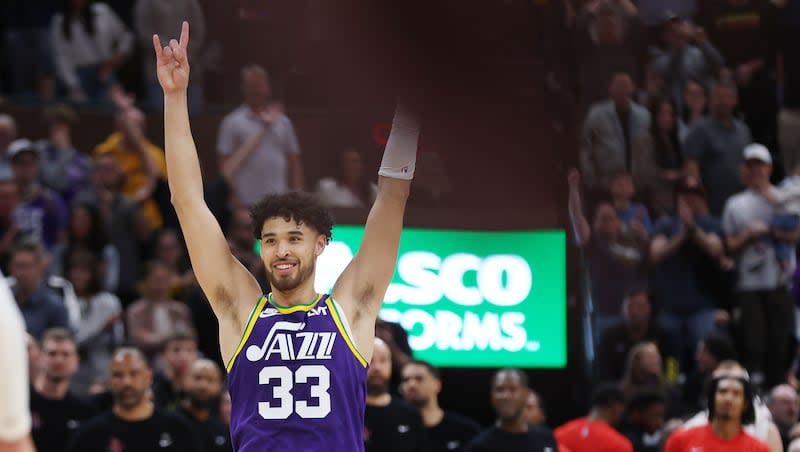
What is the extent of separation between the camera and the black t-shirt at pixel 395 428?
10.1m

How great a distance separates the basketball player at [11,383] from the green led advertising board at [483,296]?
9.36m

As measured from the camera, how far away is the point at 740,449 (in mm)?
9328

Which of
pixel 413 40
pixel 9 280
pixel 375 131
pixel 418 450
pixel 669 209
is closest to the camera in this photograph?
pixel 413 40

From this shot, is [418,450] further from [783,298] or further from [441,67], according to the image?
[441,67]

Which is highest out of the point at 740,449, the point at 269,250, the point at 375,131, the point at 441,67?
the point at 375,131

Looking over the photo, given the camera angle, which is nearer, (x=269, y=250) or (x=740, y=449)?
(x=269, y=250)

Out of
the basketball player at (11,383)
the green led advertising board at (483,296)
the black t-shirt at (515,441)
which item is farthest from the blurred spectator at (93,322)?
the basketball player at (11,383)

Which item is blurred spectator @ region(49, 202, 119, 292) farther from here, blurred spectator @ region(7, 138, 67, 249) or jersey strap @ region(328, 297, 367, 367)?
jersey strap @ region(328, 297, 367, 367)

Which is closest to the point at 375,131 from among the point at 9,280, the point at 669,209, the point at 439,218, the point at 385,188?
the point at 439,218

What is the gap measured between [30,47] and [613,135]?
822 centimetres

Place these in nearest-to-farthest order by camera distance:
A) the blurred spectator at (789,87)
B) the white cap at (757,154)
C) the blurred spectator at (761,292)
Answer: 1. the blurred spectator at (761,292)
2. the white cap at (757,154)
3. the blurred spectator at (789,87)

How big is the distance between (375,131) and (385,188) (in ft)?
25.9

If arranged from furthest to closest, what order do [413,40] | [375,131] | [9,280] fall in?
1. [375,131]
2. [9,280]
3. [413,40]

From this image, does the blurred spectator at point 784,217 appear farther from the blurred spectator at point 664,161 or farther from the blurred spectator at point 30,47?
the blurred spectator at point 30,47
